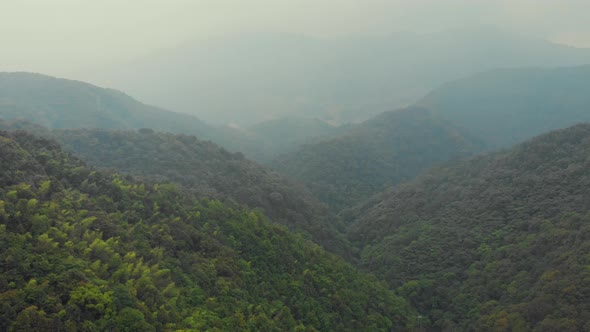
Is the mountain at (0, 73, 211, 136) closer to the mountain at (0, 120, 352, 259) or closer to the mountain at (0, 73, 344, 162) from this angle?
the mountain at (0, 73, 344, 162)

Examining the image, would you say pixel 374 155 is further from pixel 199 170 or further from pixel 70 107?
pixel 70 107

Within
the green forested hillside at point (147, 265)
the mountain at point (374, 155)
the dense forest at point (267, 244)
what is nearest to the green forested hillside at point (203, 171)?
the dense forest at point (267, 244)

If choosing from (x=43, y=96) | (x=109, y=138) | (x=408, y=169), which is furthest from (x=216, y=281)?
(x=43, y=96)

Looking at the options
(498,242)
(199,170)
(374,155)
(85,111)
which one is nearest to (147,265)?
(498,242)

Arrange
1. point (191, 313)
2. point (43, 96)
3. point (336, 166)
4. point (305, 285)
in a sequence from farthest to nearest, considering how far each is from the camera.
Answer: point (43, 96)
point (336, 166)
point (305, 285)
point (191, 313)

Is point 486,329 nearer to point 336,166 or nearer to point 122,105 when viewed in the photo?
point 336,166
